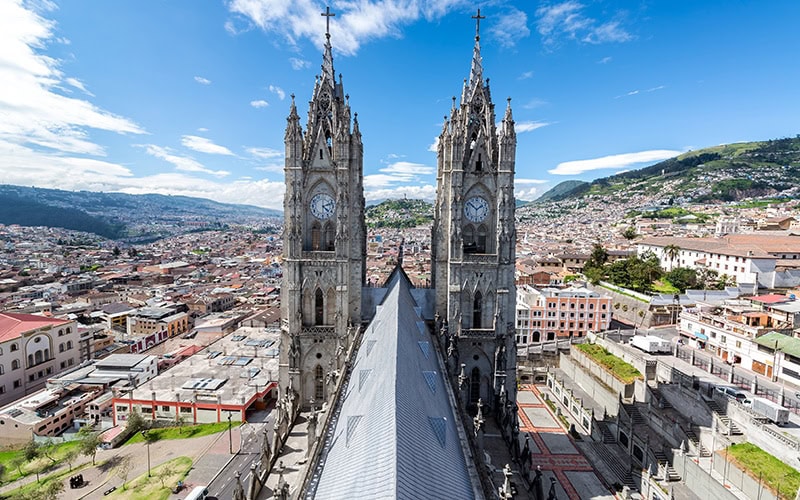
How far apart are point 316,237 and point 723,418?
36.0m

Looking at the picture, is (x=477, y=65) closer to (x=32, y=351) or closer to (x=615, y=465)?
(x=615, y=465)

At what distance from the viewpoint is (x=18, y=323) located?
2067 inches

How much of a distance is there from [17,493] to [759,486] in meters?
57.1

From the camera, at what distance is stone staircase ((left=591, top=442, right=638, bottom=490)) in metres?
33.6

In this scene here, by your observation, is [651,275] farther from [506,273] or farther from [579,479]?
[506,273]

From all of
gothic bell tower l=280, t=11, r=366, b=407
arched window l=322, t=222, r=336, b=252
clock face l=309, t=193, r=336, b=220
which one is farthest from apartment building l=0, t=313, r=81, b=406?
clock face l=309, t=193, r=336, b=220

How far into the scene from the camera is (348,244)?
29.0 meters

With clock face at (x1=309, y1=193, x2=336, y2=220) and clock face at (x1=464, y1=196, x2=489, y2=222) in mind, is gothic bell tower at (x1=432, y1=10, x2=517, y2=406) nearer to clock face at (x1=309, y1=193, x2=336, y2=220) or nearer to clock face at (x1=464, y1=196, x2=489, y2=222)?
clock face at (x1=464, y1=196, x2=489, y2=222)

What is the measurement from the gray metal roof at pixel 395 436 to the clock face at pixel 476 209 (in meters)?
13.3

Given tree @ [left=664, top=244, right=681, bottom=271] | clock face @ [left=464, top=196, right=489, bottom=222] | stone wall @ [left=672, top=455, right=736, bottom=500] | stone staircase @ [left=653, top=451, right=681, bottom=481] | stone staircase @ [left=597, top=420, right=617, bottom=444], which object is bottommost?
stone staircase @ [left=597, top=420, right=617, bottom=444]

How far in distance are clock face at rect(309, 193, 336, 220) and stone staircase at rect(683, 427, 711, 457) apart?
1355 inches

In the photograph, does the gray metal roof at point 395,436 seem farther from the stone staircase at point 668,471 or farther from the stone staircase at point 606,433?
the stone staircase at point 606,433

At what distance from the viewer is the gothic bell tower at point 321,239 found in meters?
28.8

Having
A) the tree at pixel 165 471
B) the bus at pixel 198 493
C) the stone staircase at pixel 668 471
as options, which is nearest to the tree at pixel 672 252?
the stone staircase at pixel 668 471
